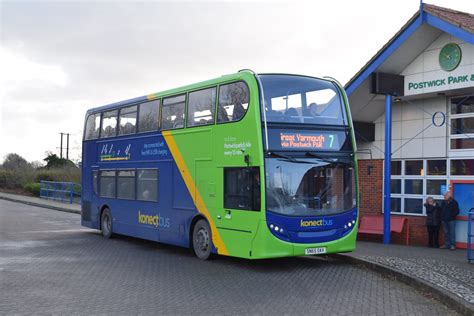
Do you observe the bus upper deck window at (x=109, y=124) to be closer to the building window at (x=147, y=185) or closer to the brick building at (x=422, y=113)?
the building window at (x=147, y=185)

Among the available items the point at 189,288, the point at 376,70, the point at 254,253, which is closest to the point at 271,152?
the point at 254,253

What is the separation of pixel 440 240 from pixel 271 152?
280 inches

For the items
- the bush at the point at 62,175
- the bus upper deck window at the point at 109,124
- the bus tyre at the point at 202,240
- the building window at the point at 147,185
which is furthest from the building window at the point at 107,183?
the bush at the point at 62,175

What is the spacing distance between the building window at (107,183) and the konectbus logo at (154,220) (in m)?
1.98

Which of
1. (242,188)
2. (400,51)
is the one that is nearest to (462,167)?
(400,51)

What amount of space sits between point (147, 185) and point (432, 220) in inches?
300

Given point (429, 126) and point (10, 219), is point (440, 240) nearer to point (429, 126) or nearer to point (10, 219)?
point (429, 126)

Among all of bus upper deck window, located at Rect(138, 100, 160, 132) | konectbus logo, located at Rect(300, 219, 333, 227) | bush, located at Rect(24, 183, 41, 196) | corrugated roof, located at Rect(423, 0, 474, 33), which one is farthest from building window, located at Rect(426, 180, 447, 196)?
bush, located at Rect(24, 183, 41, 196)

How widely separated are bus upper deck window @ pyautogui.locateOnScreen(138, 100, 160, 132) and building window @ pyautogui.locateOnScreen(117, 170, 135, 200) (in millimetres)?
1386

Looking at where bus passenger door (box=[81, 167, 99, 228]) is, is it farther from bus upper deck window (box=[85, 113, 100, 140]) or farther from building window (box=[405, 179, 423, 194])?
building window (box=[405, 179, 423, 194])

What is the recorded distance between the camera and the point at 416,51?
15594 millimetres

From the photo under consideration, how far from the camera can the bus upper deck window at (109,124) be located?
1677 centimetres

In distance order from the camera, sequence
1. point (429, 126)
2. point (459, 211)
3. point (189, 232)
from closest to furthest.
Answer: point (189, 232) → point (459, 211) → point (429, 126)

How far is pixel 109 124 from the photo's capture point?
17078 millimetres
